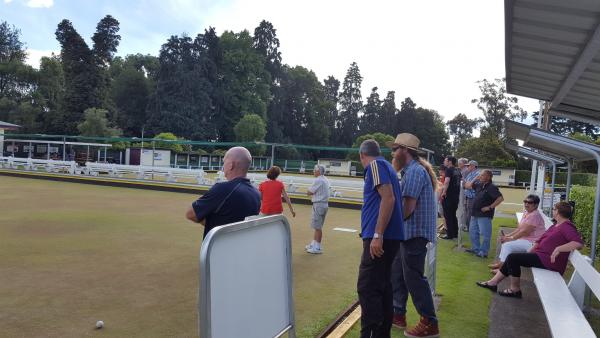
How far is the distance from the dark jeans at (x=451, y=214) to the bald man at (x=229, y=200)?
7.18 metres

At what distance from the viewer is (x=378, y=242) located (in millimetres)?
3570

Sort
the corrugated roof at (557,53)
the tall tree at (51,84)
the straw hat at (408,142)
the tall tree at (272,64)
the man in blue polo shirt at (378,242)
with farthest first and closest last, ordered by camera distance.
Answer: the tall tree at (272,64)
the tall tree at (51,84)
the straw hat at (408,142)
the corrugated roof at (557,53)
the man in blue polo shirt at (378,242)

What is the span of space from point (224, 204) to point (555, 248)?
161 inches

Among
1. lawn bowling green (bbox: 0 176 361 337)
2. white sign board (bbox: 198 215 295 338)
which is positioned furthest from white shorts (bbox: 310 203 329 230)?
white sign board (bbox: 198 215 295 338)

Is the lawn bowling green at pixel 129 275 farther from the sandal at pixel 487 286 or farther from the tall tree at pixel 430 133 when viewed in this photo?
the tall tree at pixel 430 133

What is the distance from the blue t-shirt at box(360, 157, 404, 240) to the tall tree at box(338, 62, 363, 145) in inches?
2838

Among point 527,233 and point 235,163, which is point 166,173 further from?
point 235,163

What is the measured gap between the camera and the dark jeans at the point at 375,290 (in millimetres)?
3672

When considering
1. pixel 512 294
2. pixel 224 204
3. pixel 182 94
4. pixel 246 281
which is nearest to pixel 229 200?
pixel 224 204

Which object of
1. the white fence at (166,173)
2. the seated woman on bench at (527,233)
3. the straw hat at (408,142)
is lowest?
the white fence at (166,173)

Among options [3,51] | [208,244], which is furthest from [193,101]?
[208,244]

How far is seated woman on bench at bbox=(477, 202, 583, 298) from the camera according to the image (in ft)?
16.9

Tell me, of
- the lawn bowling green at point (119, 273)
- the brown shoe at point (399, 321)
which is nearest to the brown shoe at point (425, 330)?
the brown shoe at point (399, 321)

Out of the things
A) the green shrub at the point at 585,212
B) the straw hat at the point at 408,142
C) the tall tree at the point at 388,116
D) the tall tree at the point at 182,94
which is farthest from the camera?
the tall tree at the point at 388,116
